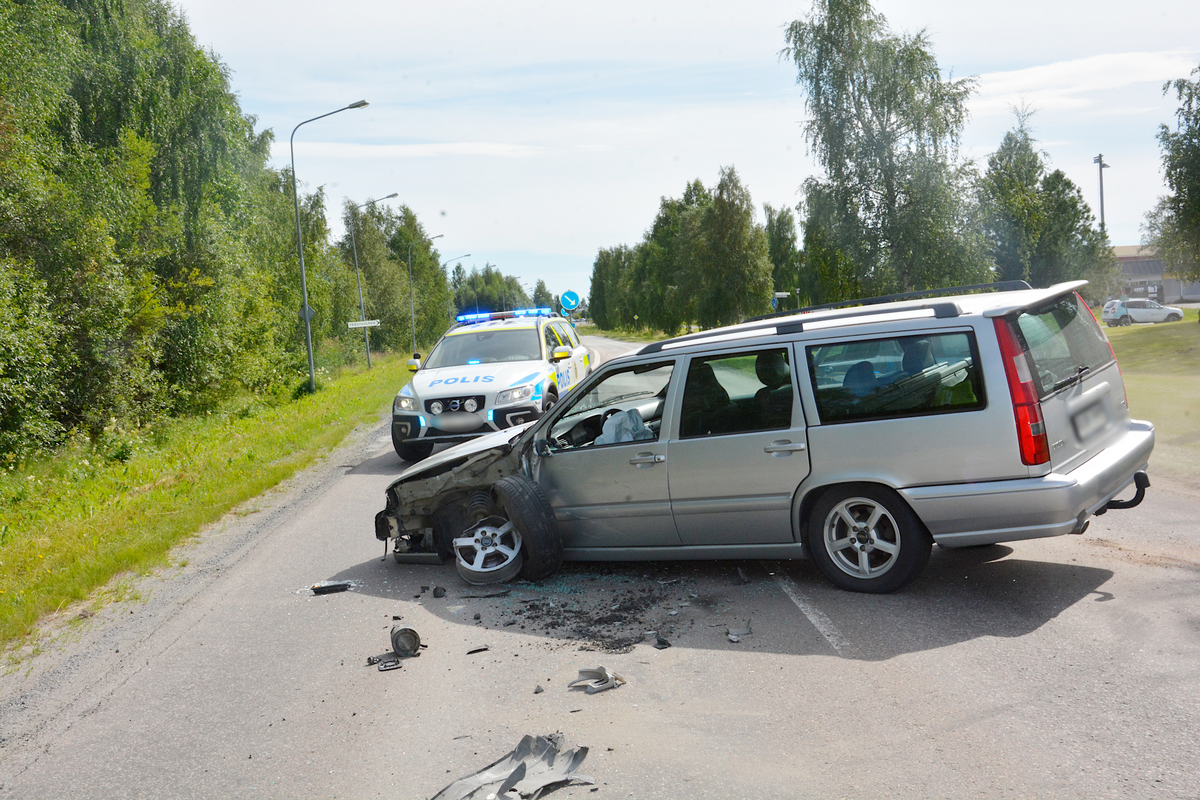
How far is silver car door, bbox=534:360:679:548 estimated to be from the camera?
19.7ft

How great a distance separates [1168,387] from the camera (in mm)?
16234

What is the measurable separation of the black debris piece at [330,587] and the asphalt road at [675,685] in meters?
0.08

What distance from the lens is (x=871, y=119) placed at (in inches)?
1251

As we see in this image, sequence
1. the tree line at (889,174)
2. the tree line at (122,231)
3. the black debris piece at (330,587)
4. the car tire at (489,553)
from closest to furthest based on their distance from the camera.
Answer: the car tire at (489,553)
the black debris piece at (330,587)
the tree line at (122,231)
the tree line at (889,174)

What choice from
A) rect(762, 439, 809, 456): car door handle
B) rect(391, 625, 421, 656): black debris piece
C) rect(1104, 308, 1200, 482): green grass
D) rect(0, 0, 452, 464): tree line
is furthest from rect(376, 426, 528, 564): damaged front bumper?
rect(0, 0, 452, 464): tree line

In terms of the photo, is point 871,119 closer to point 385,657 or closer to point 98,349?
point 98,349

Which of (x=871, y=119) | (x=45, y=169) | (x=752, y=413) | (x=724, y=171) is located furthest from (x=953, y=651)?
(x=724, y=171)

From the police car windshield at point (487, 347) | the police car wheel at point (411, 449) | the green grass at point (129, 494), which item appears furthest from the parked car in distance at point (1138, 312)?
the police car wheel at point (411, 449)

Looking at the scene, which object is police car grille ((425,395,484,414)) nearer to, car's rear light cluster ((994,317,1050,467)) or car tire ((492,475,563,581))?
car tire ((492,475,563,581))

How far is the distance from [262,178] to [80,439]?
22.2 metres

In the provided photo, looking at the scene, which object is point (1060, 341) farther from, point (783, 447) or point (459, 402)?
point (459, 402)

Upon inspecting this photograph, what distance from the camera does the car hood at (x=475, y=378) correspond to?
39.9ft

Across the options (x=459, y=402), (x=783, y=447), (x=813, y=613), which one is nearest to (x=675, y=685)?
(x=813, y=613)

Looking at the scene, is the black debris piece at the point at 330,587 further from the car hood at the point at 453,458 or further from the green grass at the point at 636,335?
the green grass at the point at 636,335
